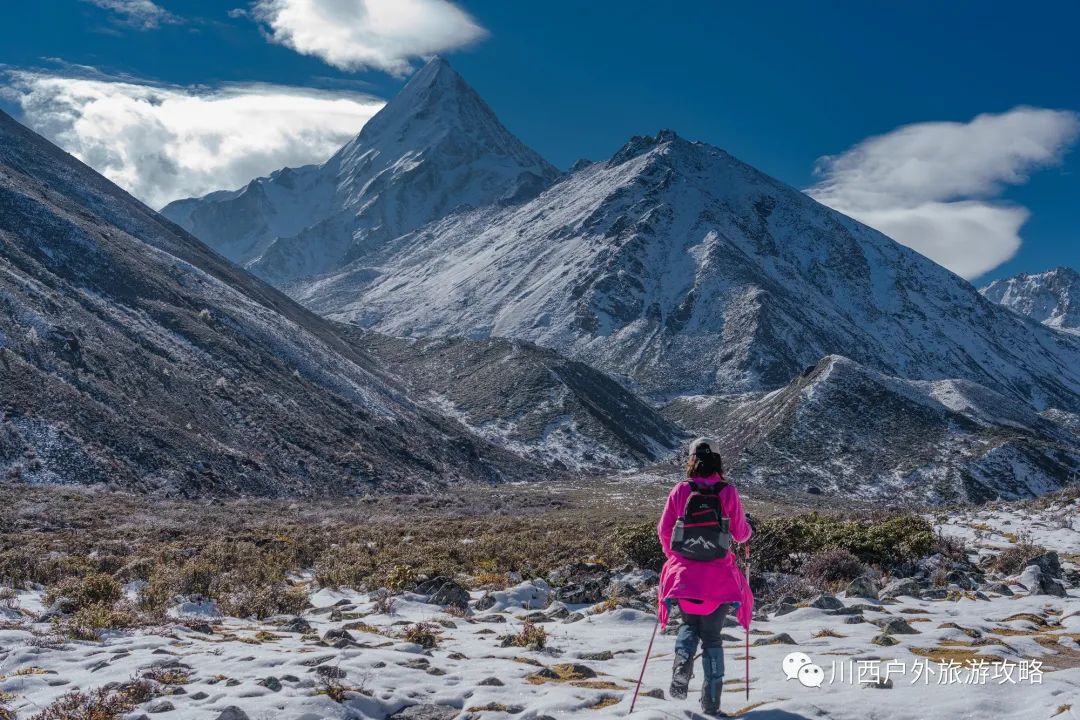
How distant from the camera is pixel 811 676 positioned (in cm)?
824

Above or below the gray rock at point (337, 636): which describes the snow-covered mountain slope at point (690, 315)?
above

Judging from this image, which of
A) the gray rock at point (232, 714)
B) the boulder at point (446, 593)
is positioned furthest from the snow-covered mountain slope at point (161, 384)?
the gray rock at point (232, 714)

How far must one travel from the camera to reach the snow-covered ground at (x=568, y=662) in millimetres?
7434

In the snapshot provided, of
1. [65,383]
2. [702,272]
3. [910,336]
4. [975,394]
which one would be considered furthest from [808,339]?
[65,383]

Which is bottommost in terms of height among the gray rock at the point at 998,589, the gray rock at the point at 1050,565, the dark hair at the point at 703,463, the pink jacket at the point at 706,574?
the gray rock at the point at 998,589

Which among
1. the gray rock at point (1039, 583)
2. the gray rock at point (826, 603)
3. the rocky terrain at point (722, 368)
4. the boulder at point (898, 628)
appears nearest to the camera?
the boulder at point (898, 628)

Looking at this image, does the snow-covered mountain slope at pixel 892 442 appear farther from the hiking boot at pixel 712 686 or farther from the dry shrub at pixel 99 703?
the dry shrub at pixel 99 703

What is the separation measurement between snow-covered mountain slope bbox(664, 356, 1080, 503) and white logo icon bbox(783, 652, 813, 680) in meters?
63.1

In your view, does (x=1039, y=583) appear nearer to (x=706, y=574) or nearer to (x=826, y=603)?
(x=826, y=603)

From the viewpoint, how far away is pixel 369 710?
25.8 ft

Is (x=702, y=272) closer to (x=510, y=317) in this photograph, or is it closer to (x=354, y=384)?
(x=510, y=317)

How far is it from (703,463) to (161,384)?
48.9 meters

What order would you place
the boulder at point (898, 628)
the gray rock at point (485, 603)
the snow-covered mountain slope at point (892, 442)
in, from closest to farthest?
the boulder at point (898, 628)
the gray rock at point (485, 603)
the snow-covered mountain slope at point (892, 442)

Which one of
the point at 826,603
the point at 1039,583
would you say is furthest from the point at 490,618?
the point at 1039,583
